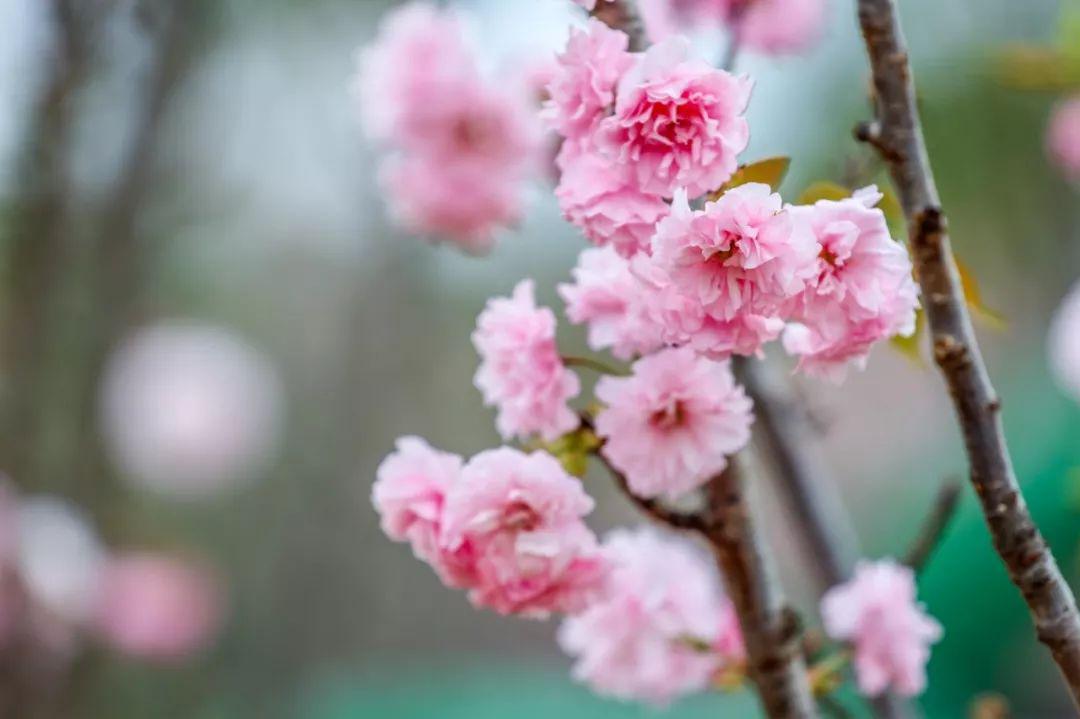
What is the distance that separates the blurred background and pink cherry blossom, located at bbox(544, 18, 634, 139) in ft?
0.16

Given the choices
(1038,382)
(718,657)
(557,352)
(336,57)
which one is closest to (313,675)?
(336,57)

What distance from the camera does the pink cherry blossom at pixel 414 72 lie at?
89 cm

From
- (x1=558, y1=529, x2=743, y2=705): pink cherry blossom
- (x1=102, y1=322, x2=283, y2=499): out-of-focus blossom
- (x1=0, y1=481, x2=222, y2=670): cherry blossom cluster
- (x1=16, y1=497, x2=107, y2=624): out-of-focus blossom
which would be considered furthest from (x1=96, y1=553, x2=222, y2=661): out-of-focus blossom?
Result: (x1=558, y1=529, x2=743, y2=705): pink cherry blossom

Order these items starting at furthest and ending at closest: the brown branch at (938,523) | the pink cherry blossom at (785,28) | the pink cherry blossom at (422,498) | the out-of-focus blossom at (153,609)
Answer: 1. the out-of-focus blossom at (153,609)
2. the pink cherry blossom at (785,28)
3. the brown branch at (938,523)
4. the pink cherry blossom at (422,498)

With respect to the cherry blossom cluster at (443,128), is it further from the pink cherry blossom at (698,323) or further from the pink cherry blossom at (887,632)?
the pink cherry blossom at (698,323)

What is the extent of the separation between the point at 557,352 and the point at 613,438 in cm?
4

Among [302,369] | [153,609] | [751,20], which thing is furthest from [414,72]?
[302,369]

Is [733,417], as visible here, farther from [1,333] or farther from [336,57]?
[336,57]

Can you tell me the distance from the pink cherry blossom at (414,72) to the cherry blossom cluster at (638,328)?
0.46m

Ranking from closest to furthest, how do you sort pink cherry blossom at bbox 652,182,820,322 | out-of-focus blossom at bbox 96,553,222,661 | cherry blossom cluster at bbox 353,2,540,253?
pink cherry blossom at bbox 652,182,820,322, cherry blossom cluster at bbox 353,2,540,253, out-of-focus blossom at bbox 96,553,222,661

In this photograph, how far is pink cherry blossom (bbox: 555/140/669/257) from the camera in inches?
13.9

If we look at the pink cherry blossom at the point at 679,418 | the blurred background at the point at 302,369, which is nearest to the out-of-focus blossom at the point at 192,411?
the blurred background at the point at 302,369

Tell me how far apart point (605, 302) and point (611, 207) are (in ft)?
0.22

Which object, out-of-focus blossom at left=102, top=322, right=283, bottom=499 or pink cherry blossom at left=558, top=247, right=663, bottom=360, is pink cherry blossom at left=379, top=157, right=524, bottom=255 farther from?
out-of-focus blossom at left=102, top=322, right=283, bottom=499
